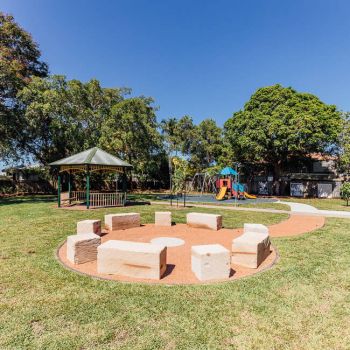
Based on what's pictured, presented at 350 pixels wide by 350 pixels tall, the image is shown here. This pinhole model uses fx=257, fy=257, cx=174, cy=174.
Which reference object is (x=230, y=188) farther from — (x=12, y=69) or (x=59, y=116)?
(x=12, y=69)

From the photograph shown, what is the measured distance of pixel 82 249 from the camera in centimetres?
591

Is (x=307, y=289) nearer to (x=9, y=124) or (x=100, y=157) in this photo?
(x=100, y=157)

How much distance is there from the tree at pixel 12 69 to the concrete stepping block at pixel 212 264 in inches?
784

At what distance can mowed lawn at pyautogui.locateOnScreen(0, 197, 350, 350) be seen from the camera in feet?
10.5

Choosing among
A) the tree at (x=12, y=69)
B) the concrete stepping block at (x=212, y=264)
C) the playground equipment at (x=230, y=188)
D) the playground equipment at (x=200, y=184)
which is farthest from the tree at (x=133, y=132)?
the concrete stepping block at (x=212, y=264)

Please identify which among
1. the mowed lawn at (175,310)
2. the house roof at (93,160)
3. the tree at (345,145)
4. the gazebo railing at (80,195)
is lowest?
the mowed lawn at (175,310)

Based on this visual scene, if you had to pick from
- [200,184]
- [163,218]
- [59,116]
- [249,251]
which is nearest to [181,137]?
[200,184]

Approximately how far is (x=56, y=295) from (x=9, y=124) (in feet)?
66.8

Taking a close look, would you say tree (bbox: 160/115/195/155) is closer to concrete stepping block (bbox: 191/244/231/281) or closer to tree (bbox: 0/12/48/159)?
tree (bbox: 0/12/48/159)

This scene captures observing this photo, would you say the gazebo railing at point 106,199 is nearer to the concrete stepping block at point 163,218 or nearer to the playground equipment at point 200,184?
the concrete stepping block at point 163,218

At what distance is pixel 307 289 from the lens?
4.73 meters

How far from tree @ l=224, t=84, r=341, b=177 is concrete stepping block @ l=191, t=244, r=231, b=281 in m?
21.1

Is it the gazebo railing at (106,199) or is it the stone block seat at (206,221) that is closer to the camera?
the stone block seat at (206,221)

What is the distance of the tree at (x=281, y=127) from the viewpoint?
23891 mm
